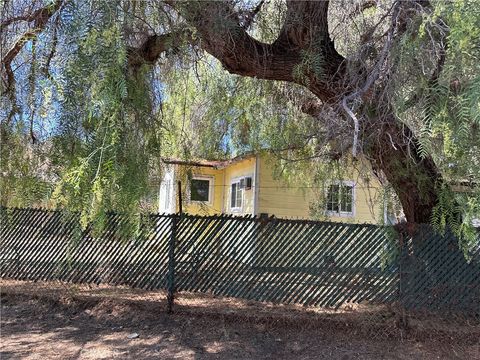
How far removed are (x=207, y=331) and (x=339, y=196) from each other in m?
3.05

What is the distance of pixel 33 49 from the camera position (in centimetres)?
361

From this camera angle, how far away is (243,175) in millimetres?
12539

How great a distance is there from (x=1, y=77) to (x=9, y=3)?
28.6 inches

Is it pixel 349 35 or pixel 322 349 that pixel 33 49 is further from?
pixel 322 349

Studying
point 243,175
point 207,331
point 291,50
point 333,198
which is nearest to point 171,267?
point 207,331

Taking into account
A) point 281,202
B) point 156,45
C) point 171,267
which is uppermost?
point 156,45

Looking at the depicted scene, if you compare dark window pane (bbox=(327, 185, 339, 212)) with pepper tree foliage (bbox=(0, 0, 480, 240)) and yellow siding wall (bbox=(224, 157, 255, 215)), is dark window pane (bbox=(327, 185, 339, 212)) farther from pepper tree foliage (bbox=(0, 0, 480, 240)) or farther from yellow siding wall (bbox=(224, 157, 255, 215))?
yellow siding wall (bbox=(224, 157, 255, 215))

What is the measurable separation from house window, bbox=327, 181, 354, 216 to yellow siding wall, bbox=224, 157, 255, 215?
3.95m

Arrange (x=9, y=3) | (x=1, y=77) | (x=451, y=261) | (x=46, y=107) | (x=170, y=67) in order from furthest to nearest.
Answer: (x=451, y=261) → (x=170, y=67) → (x=1, y=77) → (x=9, y=3) → (x=46, y=107)

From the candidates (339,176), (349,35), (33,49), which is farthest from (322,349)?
(33,49)

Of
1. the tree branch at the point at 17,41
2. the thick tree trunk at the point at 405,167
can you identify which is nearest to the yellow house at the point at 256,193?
the thick tree trunk at the point at 405,167

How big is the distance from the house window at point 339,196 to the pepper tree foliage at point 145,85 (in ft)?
5.12

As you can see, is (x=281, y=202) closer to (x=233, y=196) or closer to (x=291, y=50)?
(x=233, y=196)

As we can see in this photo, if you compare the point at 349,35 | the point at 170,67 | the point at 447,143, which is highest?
the point at 349,35
